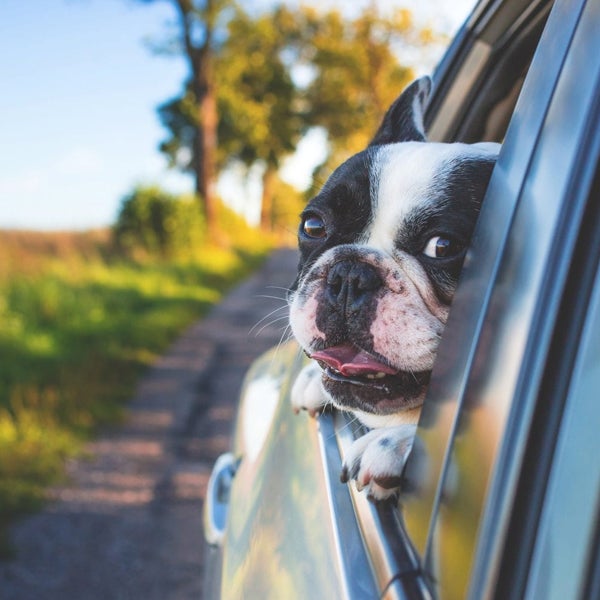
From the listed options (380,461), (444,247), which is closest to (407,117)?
(444,247)

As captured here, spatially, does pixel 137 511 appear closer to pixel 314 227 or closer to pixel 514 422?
pixel 314 227

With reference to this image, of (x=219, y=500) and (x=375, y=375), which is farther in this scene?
(x=219, y=500)

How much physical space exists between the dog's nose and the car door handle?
2.68ft

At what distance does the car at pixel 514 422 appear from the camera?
789mm

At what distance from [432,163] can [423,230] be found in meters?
0.22

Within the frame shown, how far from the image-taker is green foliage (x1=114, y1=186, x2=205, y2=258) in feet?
56.5

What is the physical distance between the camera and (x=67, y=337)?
7422mm

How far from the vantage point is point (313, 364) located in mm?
1938

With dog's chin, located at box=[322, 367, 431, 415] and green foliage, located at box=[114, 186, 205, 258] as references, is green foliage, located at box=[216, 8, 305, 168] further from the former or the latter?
dog's chin, located at box=[322, 367, 431, 415]

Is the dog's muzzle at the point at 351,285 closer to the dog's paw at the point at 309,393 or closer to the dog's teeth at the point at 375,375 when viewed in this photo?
the dog's teeth at the point at 375,375

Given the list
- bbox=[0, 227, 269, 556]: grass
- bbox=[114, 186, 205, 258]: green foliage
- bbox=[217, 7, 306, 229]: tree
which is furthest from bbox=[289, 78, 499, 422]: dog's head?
bbox=[217, 7, 306, 229]: tree

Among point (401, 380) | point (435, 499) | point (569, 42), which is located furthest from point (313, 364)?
point (569, 42)

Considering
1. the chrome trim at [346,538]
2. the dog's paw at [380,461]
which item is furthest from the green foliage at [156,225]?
the dog's paw at [380,461]

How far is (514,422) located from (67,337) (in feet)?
23.5
